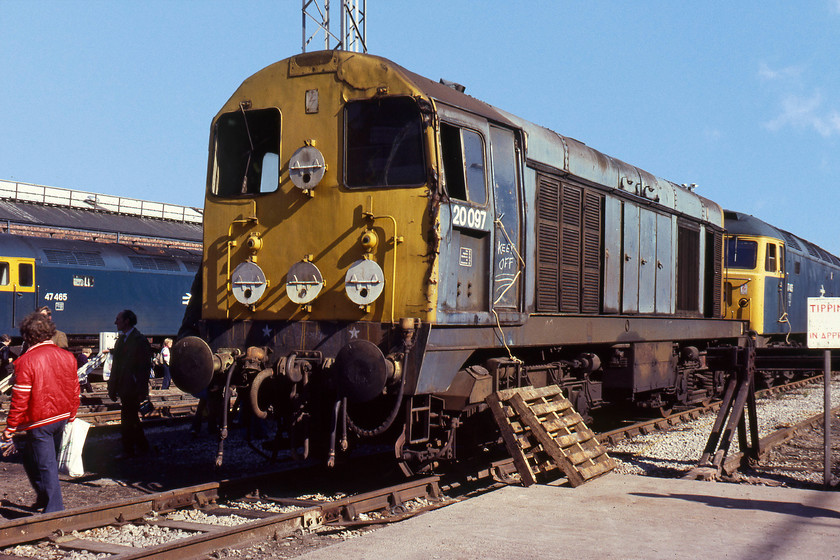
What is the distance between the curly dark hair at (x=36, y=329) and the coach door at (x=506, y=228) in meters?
3.76

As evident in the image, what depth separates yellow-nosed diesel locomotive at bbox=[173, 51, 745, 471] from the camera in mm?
7125

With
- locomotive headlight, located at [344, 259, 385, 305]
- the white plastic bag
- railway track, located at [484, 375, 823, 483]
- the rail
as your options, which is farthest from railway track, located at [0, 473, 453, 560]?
the rail

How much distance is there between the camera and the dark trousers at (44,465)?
6594mm

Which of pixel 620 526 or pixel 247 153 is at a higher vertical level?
pixel 247 153

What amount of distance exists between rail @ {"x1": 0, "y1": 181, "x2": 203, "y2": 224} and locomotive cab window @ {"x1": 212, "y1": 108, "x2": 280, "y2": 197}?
31407 mm

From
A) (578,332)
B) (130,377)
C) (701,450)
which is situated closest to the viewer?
(578,332)

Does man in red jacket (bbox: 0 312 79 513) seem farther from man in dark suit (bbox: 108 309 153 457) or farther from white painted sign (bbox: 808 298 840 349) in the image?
white painted sign (bbox: 808 298 840 349)

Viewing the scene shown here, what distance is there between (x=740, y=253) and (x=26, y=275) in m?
16.6

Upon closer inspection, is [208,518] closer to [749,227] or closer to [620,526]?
[620,526]

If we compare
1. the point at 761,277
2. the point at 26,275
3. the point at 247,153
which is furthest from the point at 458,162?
the point at 26,275

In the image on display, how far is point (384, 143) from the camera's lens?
7.42 m

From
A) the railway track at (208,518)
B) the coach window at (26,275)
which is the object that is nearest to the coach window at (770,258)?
the railway track at (208,518)

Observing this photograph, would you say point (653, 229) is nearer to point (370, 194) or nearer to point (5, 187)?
point (370, 194)

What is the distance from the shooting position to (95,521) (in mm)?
6395
